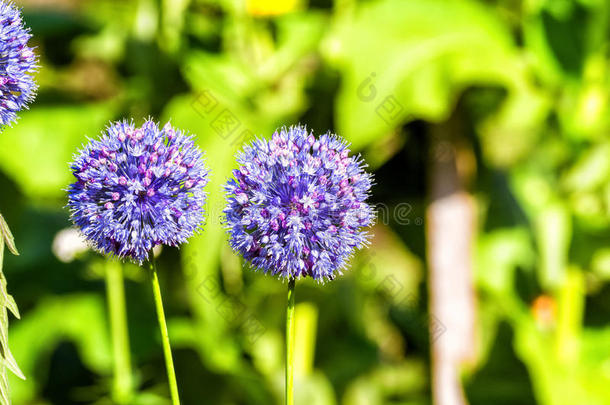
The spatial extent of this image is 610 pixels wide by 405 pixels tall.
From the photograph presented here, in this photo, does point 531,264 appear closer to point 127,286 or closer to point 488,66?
point 488,66

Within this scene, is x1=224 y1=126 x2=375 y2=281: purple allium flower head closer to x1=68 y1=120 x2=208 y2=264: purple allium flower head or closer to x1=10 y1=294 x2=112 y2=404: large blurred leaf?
x1=68 y1=120 x2=208 y2=264: purple allium flower head

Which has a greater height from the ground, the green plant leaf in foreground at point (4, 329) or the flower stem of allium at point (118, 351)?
the flower stem of allium at point (118, 351)

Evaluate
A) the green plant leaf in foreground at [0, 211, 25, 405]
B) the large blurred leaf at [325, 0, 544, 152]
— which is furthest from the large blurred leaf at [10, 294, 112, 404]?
the green plant leaf in foreground at [0, 211, 25, 405]

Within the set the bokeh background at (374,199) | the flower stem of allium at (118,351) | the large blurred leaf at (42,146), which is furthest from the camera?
the large blurred leaf at (42,146)

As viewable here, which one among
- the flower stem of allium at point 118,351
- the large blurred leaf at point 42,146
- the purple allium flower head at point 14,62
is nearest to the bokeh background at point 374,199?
the large blurred leaf at point 42,146

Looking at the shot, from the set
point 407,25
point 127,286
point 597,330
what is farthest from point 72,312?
point 597,330

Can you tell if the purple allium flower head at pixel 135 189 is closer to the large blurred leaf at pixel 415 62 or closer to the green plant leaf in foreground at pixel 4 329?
the green plant leaf in foreground at pixel 4 329

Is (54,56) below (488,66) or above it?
above

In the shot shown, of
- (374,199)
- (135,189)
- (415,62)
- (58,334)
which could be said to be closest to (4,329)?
(135,189)
